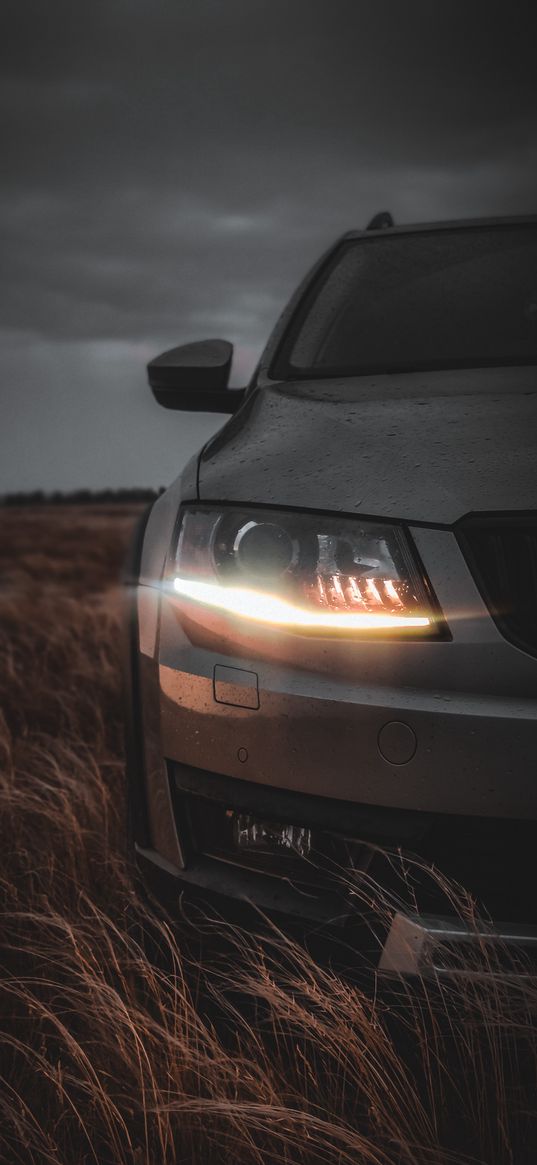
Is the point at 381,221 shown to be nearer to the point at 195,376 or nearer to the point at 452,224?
the point at 452,224

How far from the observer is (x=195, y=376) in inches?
97.7

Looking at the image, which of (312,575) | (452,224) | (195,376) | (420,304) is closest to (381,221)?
(452,224)

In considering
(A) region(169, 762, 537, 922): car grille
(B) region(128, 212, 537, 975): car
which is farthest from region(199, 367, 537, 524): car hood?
(A) region(169, 762, 537, 922): car grille

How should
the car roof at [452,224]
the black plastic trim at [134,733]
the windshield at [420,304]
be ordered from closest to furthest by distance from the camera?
the black plastic trim at [134,733] < the windshield at [420,304] < the car roof at [452,224]

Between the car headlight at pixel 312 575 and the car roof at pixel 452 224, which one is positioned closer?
the car headlight at pixel 312 575

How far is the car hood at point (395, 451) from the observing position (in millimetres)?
1395

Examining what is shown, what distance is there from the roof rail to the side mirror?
751 mm

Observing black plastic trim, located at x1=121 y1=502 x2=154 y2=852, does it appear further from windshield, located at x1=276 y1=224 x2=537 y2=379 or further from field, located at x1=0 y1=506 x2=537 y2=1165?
windshield, located at x1=276 y1=224 x2=537 y2=379

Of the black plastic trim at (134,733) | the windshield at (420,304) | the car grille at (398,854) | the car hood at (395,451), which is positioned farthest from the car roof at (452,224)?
the car grille at (398,854)

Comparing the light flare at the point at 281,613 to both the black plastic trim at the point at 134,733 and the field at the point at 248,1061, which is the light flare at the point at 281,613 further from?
the field at the point at 248,1061

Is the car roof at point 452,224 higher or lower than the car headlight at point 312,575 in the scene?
higher

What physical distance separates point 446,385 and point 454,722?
0.84m

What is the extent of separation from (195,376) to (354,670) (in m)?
1.36

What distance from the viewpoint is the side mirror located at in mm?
2465
